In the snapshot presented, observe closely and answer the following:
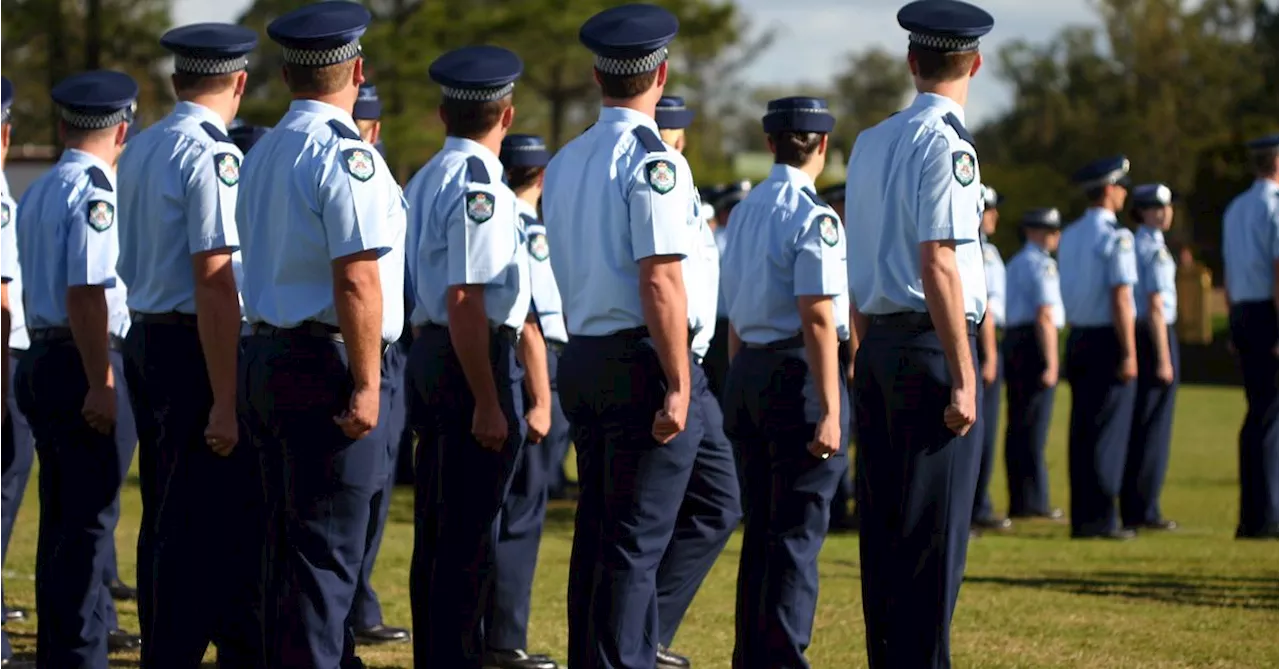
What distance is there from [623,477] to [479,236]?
1058 millimetres

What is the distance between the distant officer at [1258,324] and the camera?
11.7 metres

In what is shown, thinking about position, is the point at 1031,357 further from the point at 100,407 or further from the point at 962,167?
the point at 100,407

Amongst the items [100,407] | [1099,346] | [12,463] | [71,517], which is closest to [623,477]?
[100,407]

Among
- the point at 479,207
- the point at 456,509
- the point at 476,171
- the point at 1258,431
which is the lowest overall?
the point at 1258,431

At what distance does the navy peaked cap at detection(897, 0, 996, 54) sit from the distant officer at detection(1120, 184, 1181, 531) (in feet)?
22.8

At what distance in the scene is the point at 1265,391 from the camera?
12.0 meters

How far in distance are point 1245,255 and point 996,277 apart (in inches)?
92.1

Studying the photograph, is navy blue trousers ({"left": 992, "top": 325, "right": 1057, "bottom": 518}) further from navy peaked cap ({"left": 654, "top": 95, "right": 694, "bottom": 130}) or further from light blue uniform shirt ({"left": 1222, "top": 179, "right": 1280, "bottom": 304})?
navy peaked cap ({"left": 654, "top": 95, "right": 694, "bottom": 130})

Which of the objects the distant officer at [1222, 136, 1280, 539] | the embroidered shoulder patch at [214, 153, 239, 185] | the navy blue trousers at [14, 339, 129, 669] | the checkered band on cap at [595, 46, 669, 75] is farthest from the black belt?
the distant officer at [1222, 136, 1280, 539]

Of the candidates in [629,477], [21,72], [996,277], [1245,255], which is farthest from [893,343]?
[21,72]

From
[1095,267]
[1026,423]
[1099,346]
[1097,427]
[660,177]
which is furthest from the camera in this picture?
[1026,423]

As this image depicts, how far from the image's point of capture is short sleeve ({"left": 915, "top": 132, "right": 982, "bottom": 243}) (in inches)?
231

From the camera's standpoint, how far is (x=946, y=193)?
5.88 metres

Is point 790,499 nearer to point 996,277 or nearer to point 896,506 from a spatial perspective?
point 896,506
